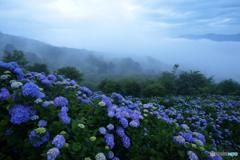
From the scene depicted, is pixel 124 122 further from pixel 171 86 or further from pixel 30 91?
pixel 171 86

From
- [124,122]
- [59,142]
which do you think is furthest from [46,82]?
[59,142]

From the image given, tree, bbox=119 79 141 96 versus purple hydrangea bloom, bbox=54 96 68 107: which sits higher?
purple hydrangea bloom, bbox=54 96 68 107

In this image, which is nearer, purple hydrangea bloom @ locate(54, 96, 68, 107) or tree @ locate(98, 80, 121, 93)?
purple hydrangea bloom @ locate(54, 96, 68, 107)

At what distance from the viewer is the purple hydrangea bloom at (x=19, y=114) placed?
2.15 meters

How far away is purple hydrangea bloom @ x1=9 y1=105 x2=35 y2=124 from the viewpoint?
7.06 ft

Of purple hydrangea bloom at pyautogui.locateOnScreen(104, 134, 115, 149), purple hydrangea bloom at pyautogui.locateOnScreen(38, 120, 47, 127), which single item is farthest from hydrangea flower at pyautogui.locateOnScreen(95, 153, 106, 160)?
purple hydrangea bloom at pyautogui.locateOnScreen(38, 120, 47, 127)

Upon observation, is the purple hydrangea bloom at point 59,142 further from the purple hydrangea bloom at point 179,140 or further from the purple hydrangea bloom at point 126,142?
the purple hydrangea bloom at point 179,140

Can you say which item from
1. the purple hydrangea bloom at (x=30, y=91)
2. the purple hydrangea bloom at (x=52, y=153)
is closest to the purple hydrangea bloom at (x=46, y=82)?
the purple hydrangea bloom at (x=30, y=91)

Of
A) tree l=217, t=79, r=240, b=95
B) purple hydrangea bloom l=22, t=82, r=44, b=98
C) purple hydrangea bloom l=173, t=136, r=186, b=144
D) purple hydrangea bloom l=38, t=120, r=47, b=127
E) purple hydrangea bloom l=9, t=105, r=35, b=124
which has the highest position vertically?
purple hydrangea bloom l=22, t=82, r=44, b=98

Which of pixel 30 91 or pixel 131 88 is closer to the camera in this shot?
pixel 30 91

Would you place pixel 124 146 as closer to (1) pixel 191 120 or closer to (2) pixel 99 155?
(2) pixel 99 155

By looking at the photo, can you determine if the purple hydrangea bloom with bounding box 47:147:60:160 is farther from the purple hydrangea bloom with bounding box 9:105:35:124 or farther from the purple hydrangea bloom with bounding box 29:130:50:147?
the purple hydrangea bloom with bounding box 9:105:35:124

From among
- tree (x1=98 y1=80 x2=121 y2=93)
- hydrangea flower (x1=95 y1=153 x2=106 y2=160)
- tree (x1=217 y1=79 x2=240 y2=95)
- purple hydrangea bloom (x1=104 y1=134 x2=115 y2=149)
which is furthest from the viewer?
tree (x1=217 y1=79 x2=240 y2=95)

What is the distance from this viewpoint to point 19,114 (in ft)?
7.06
